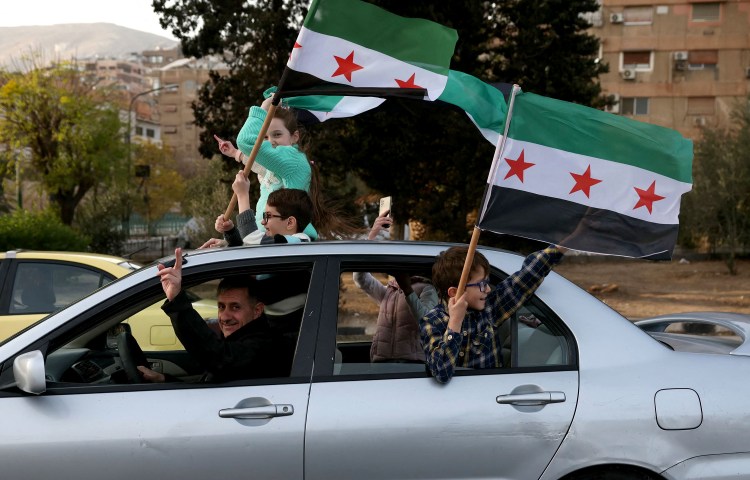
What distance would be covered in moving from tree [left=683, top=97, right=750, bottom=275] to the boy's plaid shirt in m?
28.5

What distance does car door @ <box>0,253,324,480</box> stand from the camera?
3.47m

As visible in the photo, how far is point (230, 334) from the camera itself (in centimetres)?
404

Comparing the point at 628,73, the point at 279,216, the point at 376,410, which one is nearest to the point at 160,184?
the point at 628,73

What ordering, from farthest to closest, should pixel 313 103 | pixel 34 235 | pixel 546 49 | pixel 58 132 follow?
pixel 58 132 → pixel 546 49 → pixel 34 235 → pixel 313 103

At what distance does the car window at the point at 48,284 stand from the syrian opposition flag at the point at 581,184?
4987mm

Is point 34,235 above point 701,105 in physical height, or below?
below

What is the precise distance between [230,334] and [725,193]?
97.8ft

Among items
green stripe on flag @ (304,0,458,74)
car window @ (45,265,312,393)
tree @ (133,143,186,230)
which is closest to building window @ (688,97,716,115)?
tree @ (133,143,186,230)

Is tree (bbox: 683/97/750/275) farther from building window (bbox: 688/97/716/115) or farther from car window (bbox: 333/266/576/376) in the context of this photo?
car window (bbox: 333/266/576/376)

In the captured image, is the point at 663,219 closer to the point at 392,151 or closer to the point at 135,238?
the point at 392,151

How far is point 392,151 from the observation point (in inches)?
768

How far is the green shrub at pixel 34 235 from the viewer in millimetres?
17684

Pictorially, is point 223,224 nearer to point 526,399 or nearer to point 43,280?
point 526,399

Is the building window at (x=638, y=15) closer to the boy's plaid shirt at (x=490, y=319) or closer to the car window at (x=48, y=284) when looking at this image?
the car window at (x=48, y=284)
